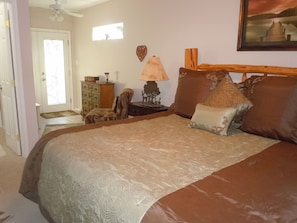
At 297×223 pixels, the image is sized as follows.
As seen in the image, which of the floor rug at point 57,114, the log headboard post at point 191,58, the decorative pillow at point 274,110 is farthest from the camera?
the floor rug at point 57,114

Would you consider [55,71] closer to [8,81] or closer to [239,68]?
[8,81]

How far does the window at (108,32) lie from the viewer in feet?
15.5

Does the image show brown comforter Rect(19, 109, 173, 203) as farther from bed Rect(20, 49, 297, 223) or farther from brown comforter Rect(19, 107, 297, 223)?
brown comforter Rect(19, 107, 297, 223)

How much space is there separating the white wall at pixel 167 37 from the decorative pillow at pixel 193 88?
0.56 meters

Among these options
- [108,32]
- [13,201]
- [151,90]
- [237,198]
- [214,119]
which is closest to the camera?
[237,198]

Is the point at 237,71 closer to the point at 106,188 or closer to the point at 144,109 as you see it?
the point at 144,109

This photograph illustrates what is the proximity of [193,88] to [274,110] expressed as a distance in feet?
2.79

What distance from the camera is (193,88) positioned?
257 centimetres

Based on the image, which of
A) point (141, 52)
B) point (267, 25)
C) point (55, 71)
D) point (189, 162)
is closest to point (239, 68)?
point (267, 25)

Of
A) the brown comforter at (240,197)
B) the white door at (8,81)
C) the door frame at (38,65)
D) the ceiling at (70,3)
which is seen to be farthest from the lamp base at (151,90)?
the door frame at (38,65)

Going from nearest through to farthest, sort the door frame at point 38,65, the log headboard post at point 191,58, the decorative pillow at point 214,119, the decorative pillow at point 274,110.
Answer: the decorative pillow at point 274,110, the decorative pillow at point 214,119, the log headboard post at point 191,58, the door frame at point 38,65

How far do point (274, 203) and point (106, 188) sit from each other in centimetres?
77

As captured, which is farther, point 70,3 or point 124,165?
point 70,3

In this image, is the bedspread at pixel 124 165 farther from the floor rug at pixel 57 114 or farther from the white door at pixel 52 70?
the white door at pixel 52 70
